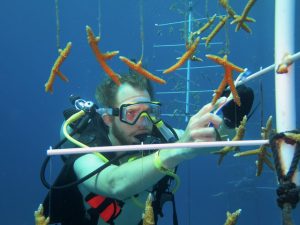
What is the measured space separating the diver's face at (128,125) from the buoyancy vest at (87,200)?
0.31 ft

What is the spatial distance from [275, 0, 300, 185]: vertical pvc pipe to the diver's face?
155cm

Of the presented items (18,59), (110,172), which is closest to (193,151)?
(110,172)

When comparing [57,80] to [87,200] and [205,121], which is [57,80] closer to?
[87,200]

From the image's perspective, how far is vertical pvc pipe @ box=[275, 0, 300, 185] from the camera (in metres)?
1.91

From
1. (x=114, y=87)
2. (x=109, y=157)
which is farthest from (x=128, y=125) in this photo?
(x=114, y=87)

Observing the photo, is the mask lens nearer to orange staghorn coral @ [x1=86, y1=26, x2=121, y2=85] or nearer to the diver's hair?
the diver's hair

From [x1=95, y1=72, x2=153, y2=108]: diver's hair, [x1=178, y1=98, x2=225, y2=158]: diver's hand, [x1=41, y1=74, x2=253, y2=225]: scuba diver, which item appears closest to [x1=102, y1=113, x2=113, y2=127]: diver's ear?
[x1=41, y1=74, x2=253, y2=225]: scuba diver

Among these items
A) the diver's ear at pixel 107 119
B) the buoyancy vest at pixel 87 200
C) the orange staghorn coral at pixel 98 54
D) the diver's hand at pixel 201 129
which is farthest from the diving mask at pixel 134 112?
the diver's hand at pixel 201 129

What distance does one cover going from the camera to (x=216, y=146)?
1.78 meters

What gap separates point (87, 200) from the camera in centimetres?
332

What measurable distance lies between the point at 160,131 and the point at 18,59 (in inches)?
853

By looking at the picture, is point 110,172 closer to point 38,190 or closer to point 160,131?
point 160,131

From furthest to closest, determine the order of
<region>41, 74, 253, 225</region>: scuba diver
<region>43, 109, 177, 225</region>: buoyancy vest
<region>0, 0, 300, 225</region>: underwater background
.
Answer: <region>0, 0, 300, 225</region>: underwater background → <region>43, 109, 177, 225</region>: buoyancy vest → <region>41, 74, 253, 225</region>: scuba diver

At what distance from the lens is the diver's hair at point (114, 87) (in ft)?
11.8
